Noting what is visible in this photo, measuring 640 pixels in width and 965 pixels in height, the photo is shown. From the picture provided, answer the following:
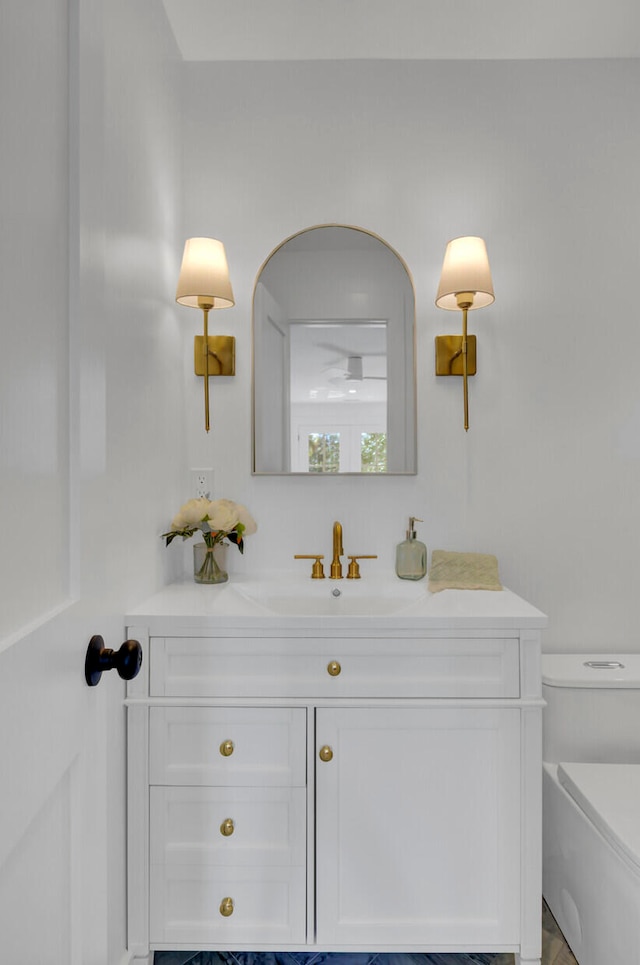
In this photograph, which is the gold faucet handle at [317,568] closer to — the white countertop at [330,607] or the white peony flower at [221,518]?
the white countertop at [330,607]

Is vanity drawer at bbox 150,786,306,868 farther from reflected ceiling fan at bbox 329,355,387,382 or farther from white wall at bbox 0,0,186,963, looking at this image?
reflected ceiling fan at bbox 329,355,387,382

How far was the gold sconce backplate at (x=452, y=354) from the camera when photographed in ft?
6.08

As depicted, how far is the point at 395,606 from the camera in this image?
167cm

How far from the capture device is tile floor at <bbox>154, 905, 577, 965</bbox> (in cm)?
146

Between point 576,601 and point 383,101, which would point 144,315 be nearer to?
point 383,101

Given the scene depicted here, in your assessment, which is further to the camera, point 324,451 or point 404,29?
point 324,451

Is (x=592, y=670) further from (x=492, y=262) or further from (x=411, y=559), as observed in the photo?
(x=492, y=262)

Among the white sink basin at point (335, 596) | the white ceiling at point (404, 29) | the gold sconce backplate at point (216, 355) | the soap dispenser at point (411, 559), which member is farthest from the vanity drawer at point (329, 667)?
the white ceiling at point (404, 29)

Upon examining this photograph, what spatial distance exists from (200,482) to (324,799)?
960 mm

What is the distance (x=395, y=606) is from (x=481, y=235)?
3.76ft

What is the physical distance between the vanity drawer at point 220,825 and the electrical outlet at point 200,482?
839 millimetres

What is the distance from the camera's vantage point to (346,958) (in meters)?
1.48

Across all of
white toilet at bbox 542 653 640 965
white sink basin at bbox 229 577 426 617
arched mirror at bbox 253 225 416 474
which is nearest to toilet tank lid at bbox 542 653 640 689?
white toilet at bbox 542 653 640 965

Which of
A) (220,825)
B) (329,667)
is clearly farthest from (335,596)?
(220,825)
